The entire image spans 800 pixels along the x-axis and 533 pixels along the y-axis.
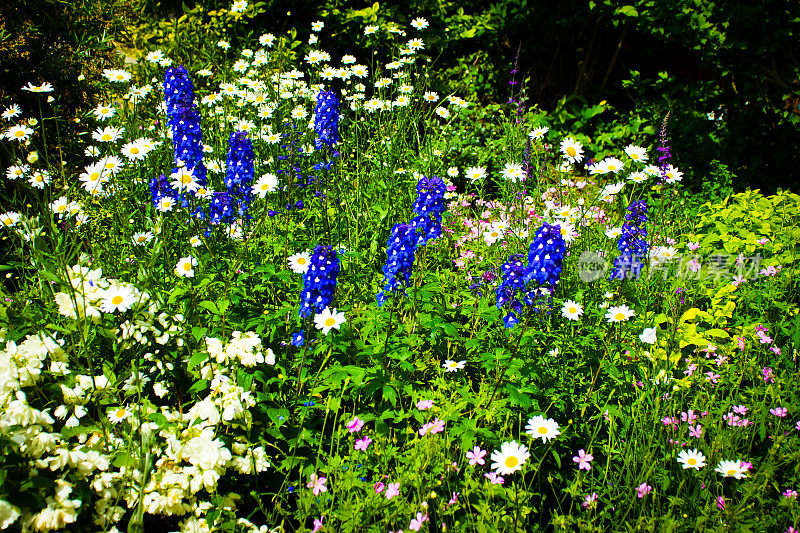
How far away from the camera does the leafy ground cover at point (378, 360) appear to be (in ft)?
5.97

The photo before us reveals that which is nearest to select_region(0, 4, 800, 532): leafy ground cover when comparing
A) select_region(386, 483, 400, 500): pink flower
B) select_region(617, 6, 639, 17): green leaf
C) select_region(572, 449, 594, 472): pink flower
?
select_region(386, 483, 400, 500): pink flower

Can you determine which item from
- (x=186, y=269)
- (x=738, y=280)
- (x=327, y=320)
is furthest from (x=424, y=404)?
(x=738, y=280)

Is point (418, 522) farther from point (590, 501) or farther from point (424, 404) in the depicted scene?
point (590, 501)

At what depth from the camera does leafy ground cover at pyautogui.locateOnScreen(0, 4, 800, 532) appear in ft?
5.97

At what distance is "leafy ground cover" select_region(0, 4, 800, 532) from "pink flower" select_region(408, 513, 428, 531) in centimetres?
1

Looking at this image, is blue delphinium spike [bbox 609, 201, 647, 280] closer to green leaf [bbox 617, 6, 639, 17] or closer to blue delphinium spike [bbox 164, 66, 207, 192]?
blue delphinium spike [bbox 164, 66, 207, 192]

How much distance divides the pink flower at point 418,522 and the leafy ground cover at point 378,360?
10mm

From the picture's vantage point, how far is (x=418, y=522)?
172cm

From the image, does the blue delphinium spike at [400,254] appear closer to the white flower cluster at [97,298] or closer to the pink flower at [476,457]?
the pink flower at [476,457]

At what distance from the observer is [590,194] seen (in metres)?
4.16

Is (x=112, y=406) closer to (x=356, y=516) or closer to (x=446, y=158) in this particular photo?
(x=356, y=516)

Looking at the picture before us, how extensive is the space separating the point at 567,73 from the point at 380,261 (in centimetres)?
388

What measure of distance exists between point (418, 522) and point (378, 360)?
0.74 m

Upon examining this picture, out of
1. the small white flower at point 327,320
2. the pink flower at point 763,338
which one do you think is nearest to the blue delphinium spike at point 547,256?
the small white flower at point 327,320
